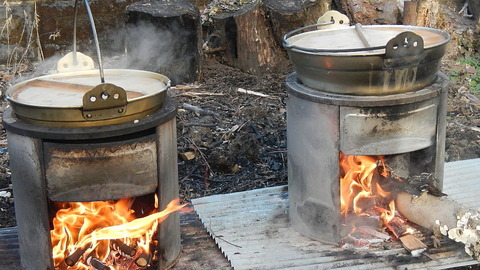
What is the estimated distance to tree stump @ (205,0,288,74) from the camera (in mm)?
8016

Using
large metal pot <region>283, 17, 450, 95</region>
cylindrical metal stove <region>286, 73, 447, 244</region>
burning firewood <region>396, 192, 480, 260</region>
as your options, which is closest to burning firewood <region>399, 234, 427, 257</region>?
burning firewood <region>396, 192, 480, 260</region>

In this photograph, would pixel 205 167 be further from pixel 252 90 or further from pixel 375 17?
pixel 375 17

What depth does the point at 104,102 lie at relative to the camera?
3555 mm

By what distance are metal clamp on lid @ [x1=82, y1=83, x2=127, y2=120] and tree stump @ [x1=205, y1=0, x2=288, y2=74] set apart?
456cm

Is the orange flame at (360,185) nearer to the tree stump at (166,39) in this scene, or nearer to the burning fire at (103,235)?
the burning fire at (103,235)

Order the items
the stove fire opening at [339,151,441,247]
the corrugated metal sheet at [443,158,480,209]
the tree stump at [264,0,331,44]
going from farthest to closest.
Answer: the tree stump at [264,0,331,44], the corrugated metal sheet at [443,158,480,209], the stove fire opening at [339,151,441,247]

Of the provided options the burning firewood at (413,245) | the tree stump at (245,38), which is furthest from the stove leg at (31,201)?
the tree stump at (245,38)

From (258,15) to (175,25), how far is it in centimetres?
101

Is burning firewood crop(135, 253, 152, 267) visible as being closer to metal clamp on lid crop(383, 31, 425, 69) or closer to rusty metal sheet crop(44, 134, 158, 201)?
rusty metal sheet crop(44, 134, 158, 201)

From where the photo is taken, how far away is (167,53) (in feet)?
25.3

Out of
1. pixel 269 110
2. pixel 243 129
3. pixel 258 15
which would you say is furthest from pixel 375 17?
pixel 243 129

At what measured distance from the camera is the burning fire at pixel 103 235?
13.3 feet

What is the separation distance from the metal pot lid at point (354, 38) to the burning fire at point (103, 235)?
1369 mm

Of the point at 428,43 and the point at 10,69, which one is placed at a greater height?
the point at 428,43
